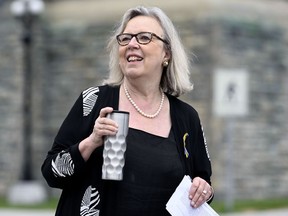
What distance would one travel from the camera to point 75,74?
619 inches

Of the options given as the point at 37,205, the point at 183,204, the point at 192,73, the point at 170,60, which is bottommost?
the point at 37,205

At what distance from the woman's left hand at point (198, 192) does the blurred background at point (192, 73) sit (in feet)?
30.9

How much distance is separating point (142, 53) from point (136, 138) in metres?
0.37

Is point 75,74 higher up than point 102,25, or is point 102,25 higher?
point 102,25

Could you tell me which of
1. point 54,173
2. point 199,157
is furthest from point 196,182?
point 54,173

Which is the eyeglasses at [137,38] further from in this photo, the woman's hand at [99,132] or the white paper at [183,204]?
the white paper at [183,204]

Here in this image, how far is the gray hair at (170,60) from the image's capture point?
3.40 meters

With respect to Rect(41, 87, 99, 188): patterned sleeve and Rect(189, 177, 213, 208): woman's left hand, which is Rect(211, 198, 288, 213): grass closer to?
Rect(189, 177, 213, 208): woman's left hand

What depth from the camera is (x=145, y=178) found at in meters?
3.21

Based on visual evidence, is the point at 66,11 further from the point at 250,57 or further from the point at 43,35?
the point at 250,57

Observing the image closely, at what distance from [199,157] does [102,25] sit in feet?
39.7

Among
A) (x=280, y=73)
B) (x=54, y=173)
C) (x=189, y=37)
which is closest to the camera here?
(x=54, y=173)

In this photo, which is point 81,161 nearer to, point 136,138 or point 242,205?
point 136,138

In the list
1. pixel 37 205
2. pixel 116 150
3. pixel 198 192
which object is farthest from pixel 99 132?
pixel 37 205
